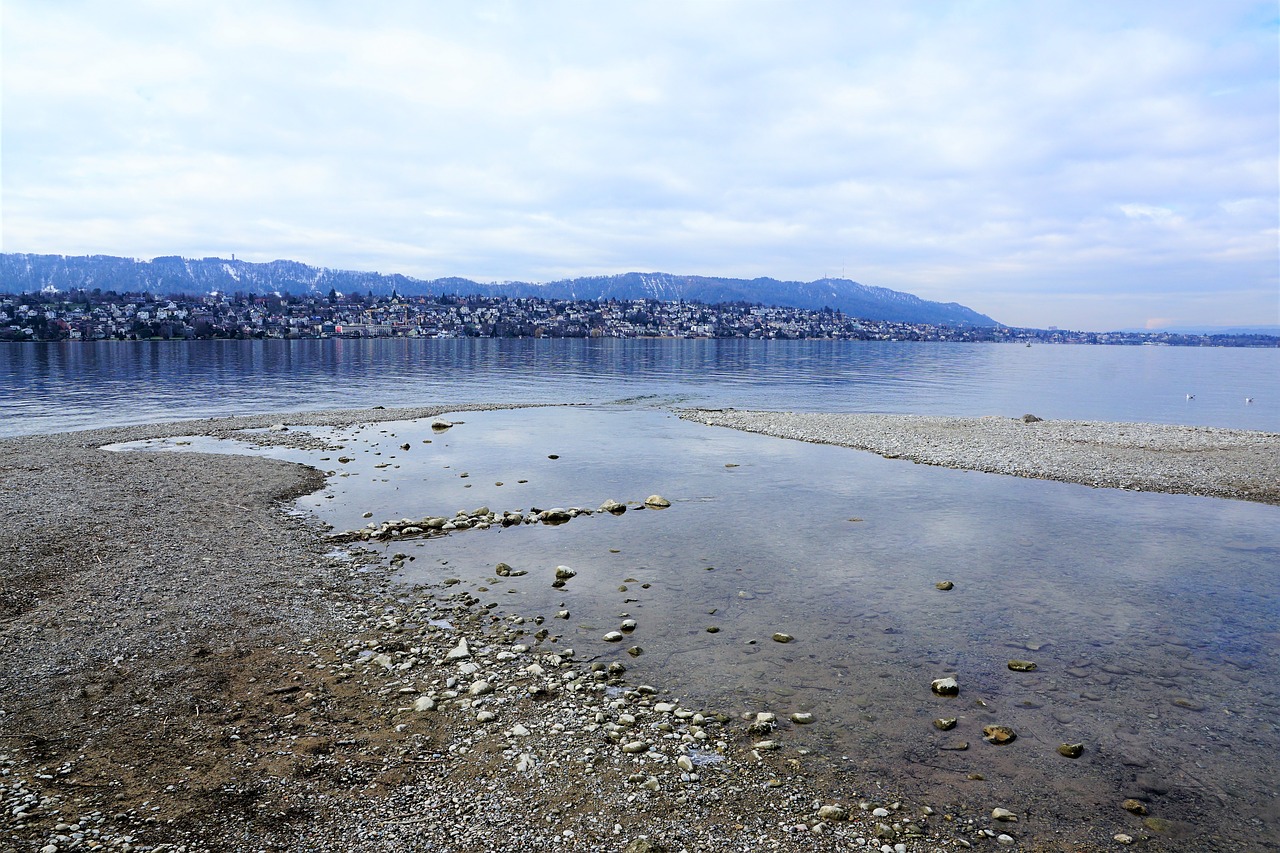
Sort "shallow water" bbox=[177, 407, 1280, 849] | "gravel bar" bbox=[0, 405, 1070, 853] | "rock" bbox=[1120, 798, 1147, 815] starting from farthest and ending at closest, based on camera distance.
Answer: "shallow water" bbox=[177, 407, 1280, 849] < "rock" bbox=[1120, 798, 1147, 815] < "gravel bar" bbox=[0, 405, 1070, 853]

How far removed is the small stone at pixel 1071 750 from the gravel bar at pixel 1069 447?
24.2 meters

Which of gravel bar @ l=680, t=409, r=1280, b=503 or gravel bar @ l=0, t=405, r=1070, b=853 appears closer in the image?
gravel bar @ l=0, t=405, r=1070, b=853

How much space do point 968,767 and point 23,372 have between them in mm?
120460

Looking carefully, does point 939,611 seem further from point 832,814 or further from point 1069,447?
point 1069,447

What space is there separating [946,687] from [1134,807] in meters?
3.24

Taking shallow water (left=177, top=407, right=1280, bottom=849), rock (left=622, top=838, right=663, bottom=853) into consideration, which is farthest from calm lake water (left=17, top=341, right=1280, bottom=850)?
rock (left=622, top=838, right=663, bottom=853)

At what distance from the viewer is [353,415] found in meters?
52.4

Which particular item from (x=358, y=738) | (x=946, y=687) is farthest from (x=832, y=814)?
(x=358, y=738)

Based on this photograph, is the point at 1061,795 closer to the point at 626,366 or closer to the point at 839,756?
the point at 839,756

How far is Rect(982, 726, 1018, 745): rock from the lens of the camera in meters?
10.5

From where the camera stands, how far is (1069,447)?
38.8m

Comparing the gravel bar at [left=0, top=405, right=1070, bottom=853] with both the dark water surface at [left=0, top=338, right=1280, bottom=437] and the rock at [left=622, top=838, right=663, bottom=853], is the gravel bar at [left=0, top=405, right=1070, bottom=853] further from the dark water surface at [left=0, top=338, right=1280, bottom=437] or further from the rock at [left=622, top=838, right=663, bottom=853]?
the dark water surface at [left=0, top=338, right=1280, bottom=437]

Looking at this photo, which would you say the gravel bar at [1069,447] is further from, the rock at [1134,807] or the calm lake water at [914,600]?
the rock at [1134,807]

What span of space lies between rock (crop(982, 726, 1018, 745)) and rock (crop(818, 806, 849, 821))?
3.42 metres
